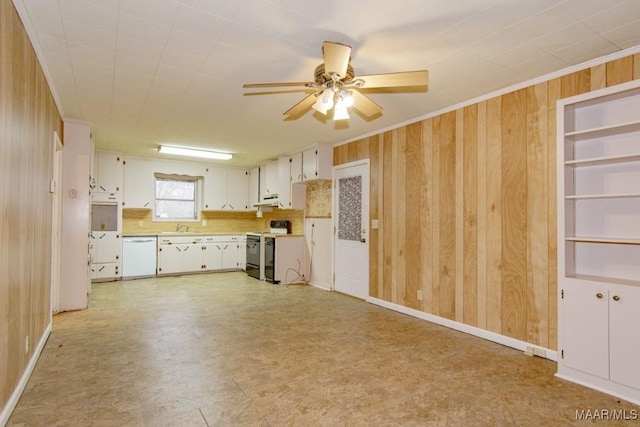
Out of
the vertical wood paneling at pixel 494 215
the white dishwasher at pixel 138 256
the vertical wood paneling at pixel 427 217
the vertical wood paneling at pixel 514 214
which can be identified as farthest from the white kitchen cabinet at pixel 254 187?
the vertical wood paneling at pixel 514 214

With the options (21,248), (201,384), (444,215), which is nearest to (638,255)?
(444,215)

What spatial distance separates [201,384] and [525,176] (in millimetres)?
3290

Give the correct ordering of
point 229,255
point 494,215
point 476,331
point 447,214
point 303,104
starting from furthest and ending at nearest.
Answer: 1. point 229,255
2. point 447,214
3. point 476,331
4. point 494,215
5. point 303,104

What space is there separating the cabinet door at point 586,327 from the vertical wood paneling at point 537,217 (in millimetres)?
389

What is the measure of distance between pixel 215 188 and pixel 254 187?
864 mm

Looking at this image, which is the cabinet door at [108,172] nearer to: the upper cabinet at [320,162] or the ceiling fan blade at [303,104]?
the upper cabinet at [320,162]

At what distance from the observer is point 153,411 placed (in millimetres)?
2152

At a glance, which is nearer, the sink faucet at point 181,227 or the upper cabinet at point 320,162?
the upper cabinet at point 320,162

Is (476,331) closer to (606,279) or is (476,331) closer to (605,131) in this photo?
(606,279)

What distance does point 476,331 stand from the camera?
3.59 m

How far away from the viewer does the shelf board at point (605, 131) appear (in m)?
2.47

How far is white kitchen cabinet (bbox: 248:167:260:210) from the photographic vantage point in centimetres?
781

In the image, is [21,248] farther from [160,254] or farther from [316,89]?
[160,254]

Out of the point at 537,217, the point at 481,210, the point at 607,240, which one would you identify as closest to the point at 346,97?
the point at 481,210
